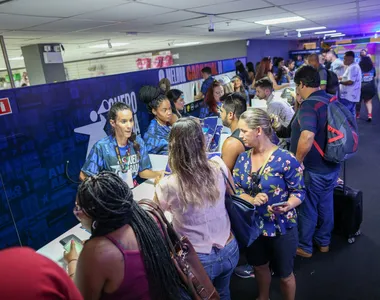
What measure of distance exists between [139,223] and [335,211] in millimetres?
2460

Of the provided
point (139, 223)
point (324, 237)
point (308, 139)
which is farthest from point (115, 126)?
point (324, 237)

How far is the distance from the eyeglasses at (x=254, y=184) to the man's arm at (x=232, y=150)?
0.91 feet

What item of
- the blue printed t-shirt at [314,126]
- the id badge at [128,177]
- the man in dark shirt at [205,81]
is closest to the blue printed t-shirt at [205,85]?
the man in dark shirt at [205,81]

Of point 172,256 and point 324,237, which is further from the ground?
point 172,256

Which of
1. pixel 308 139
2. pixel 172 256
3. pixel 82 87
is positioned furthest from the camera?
pixel 82 87

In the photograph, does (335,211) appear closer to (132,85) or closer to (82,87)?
(132,85)

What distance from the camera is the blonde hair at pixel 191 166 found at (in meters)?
1.35

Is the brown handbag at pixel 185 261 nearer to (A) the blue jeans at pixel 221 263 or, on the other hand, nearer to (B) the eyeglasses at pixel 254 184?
(A) the blue jeans at pixel 221 263

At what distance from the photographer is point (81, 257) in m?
1.02

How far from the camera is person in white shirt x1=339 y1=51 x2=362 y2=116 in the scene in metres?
5.83

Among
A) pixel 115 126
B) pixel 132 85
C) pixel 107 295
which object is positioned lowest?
pixel 107 295

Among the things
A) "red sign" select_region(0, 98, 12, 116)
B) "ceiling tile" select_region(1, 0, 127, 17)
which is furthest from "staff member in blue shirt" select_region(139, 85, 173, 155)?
"red sign" select_region(0, 98, 12, 116)

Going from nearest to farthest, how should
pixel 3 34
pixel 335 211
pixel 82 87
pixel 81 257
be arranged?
pixel 81 257 < pixel 82 87 < pixel 335 211 < pixel 3 34

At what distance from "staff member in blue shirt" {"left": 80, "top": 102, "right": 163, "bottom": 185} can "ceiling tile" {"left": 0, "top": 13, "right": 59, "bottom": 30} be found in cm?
215
